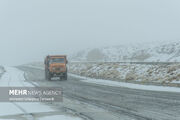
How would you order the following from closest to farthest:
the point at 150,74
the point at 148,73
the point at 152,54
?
1. the point at 150,74
2. the point at 148,73
3. the point at 152,54

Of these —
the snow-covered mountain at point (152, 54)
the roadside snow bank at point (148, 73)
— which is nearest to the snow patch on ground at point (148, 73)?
the roadside snow bank at point (148, 73)

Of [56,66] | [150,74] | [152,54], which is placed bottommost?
[150,74]

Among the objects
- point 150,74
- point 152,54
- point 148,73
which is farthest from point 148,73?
point 152,54

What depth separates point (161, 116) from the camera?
8.48m

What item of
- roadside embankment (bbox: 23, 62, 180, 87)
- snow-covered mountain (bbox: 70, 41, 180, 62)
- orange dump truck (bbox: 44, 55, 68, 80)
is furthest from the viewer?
snow-covered mountain (bbox: 70, 41, 180, 62)

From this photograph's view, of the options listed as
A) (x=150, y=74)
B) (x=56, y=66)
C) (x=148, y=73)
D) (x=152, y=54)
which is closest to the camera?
(x=150, y=74)

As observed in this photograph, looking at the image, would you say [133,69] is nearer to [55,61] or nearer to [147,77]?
[147,77]

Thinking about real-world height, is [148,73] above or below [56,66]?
below

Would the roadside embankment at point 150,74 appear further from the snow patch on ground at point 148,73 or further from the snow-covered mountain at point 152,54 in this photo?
the snow-covered mountain at point 152,54

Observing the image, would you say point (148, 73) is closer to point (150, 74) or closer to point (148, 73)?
point (148, 73)

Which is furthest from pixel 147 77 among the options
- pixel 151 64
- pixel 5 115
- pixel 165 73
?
pixel 5 115

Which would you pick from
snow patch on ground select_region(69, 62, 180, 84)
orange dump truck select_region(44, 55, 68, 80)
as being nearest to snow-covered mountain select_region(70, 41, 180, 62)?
snow patch on ground select_region(69, 62, 180, 84)

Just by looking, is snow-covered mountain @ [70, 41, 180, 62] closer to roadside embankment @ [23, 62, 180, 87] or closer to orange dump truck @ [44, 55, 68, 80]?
roadside embankment @ [23, 62, 180, 87]

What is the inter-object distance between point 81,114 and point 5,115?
8.57 ft
